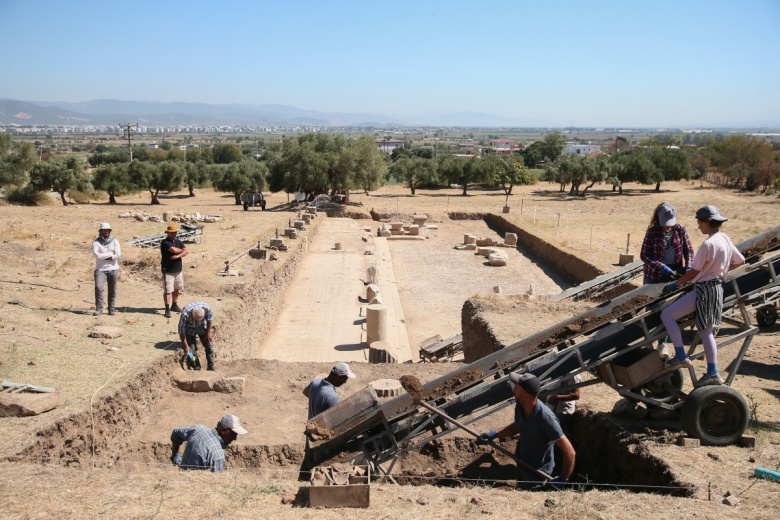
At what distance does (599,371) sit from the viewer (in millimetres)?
6766

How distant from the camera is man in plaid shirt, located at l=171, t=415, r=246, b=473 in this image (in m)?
6.29

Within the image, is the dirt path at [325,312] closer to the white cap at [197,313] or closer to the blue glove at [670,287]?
the white cap at [197,313]

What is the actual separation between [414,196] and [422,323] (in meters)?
37.6

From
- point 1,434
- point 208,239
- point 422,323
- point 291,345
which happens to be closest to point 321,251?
point 208,239

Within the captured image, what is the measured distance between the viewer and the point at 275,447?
842cm

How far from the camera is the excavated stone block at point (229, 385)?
10016 mm

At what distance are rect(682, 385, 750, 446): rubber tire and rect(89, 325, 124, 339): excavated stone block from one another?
879 cm

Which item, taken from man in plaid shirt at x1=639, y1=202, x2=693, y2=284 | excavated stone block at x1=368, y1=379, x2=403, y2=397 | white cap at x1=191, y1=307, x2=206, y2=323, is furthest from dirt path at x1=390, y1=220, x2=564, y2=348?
man in plaid shirt at x1=639, y1=202, x2=693, y2=284

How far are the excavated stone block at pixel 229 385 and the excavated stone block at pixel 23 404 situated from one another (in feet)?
8.64

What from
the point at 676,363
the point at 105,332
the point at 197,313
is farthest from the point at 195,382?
the point at 676,363

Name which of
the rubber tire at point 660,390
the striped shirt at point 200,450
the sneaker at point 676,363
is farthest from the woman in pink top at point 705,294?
the striped shirt at point 200,450

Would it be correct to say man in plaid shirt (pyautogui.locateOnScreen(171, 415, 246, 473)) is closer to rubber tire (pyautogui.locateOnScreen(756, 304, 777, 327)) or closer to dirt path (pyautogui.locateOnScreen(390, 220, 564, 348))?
dirt path (pyautogui.locateOnScreen(390, 220, 564, 348))

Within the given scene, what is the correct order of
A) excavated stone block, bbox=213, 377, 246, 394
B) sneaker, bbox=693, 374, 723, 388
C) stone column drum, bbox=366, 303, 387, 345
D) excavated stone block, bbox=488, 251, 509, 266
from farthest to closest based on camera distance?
1. excavated stone block, bbox=488, 251, 509, 266
2. stone column drum, bbox=366, 303, 387, 345
3. excavated stone block, bbox=213, 377, 246, 394
4. sneaker, bbox=693, 374, 723, 388

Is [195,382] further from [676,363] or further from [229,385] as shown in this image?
[676,363]
